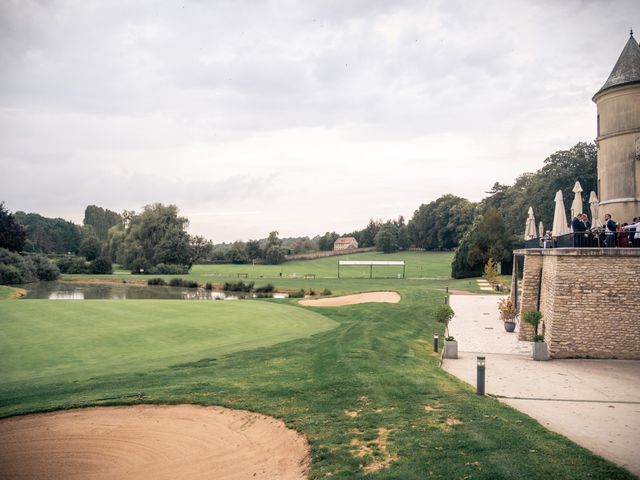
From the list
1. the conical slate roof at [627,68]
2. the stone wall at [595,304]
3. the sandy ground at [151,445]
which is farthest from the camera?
the conical slate roof at [627,68]

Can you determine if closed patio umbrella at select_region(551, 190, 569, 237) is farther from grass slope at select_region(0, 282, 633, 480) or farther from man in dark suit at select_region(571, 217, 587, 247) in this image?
grass slope at select_region(0, 282, 633, 480)

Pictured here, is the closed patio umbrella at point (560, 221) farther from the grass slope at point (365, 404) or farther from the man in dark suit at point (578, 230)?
the grass slope at point (365, 404)

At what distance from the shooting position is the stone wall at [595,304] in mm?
15344

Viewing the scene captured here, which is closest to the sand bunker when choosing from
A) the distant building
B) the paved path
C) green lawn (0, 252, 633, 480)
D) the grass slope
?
green lawn (0, 252, 633, 480)

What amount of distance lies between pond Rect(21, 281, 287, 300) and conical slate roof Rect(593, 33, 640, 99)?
3325 cm

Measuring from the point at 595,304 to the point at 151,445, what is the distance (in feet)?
47.8

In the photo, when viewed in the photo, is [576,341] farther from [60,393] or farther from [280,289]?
[280,289]

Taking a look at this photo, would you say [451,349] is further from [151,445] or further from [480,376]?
[151,445]

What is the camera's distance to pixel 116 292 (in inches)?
2116

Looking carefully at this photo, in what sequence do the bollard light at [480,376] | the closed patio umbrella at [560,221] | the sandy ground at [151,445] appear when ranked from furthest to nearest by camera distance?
the closed patio umbrella at [560,221] < the bollard light at [480,376] < the sandy ground at [151,445]

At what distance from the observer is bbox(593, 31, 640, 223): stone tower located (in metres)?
23.0

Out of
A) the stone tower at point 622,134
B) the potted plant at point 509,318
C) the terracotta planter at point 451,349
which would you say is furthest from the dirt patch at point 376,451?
the stone tower at point 622,134

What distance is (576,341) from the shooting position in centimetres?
1580

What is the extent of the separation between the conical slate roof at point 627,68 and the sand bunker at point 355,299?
19.0 metres
